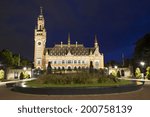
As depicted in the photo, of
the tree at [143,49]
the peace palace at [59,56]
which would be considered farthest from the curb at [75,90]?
the peace palace at [59,56]

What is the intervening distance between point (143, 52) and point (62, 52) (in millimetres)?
54909

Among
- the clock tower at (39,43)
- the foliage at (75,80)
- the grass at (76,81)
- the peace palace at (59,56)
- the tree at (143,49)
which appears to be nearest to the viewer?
the grass at (76,81)

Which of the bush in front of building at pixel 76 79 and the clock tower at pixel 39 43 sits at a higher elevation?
the clock tower at pixel 39 43

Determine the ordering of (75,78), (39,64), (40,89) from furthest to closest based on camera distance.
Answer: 1. (39,64)
2. (75,78)
3. (40,89)

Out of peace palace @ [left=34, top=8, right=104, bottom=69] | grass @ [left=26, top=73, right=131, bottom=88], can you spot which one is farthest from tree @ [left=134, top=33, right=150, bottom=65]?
peace palace @ [left=34, top=8, right=104, bottom=69]

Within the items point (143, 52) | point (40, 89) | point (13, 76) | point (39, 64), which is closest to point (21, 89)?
point (40, 89)

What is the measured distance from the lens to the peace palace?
103062 millimetres

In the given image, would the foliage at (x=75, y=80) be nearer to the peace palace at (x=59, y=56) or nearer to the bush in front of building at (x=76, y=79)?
the bush in front of building at (x=76, y=79)

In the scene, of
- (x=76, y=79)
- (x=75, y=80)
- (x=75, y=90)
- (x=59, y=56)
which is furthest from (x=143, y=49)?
(x=59, y=56)

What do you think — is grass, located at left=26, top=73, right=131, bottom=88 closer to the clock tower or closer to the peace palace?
the peace palace

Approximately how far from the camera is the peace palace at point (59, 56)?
338 feet

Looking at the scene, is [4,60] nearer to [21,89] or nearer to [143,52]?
[143,52]

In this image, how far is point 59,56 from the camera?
104 metres

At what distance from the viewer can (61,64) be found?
103 meters
